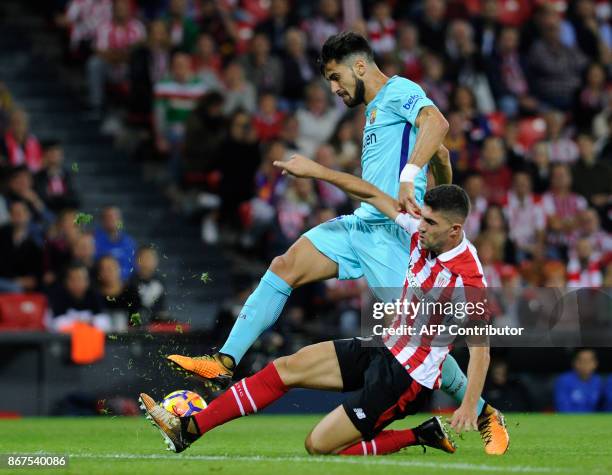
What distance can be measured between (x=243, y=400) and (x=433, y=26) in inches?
457

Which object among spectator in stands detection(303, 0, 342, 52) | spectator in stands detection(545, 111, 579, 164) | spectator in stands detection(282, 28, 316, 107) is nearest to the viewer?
spectator in stands detection(282, 28, 316, 107)

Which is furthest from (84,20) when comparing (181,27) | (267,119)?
(267,119)

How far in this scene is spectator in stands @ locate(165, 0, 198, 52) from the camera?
16969 mm

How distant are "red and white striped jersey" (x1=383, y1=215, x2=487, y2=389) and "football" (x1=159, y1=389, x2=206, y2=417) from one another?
122cm

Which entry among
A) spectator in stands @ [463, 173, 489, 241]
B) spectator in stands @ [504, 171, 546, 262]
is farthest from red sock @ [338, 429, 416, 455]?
spectator in stands @ [504, 171, 546, 262]

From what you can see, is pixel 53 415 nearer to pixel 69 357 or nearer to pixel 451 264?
pixel 69 357

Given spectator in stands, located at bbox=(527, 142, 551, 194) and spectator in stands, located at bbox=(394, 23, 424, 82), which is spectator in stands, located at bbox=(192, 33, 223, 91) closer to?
spectator in stands, located at bbox=(394, 23, 424, 82)

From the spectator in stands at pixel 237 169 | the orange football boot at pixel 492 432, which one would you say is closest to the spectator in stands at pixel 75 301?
the spectator in stands at pixel 237 169

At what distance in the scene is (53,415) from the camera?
13188 millimetres

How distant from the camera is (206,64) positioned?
1666 centimetres

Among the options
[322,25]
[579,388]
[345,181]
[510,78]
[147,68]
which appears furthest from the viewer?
[510,78]

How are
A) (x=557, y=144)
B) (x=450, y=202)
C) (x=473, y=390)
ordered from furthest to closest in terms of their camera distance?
1. (x=557, y=144)
2. (x=450, y=202)
3. (x=473, y=390)

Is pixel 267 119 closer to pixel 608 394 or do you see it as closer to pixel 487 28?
pixel 487 28

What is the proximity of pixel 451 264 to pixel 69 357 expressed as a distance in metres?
6.45
